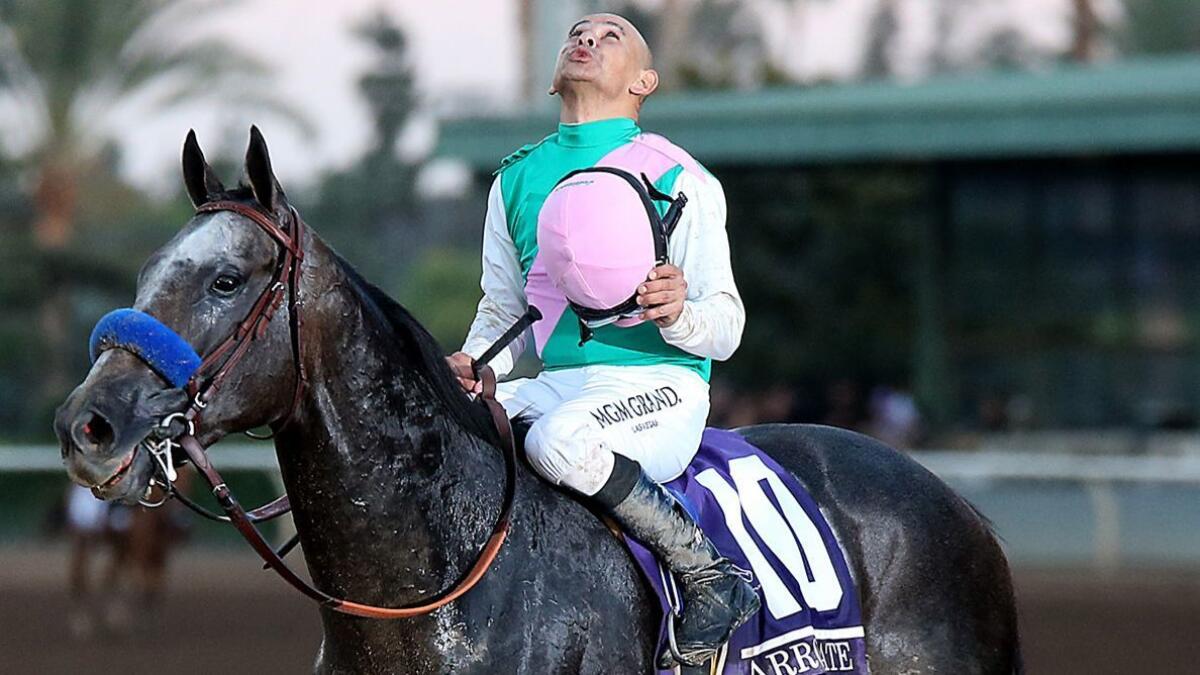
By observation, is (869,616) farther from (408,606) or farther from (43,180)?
(43,180)

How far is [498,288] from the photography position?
4.36 meters

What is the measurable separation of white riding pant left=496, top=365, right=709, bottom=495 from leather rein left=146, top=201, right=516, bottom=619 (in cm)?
13

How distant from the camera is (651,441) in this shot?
4.05 meters

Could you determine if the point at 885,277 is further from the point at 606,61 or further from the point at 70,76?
the point at 606,61

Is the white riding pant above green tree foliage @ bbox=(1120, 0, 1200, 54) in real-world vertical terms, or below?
above

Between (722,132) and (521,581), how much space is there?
16522 millimetres

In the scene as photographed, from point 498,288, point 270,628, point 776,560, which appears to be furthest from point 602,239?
point 270,628

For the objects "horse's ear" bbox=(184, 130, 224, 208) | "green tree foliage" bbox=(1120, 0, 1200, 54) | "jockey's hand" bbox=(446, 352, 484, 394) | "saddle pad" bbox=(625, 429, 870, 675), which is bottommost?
"green tree foliage" bbox=(1120, 0, 1200, 54)

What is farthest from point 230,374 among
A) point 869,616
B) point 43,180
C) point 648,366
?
point 43,180

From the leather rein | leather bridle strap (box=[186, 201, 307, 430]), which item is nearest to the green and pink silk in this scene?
A: the leather rein

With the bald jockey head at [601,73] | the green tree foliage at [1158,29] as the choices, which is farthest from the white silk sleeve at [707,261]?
the green tree foliage at [1158,29]

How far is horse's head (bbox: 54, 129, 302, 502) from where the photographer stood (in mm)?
3277

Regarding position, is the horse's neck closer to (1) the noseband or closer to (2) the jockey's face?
(1) the noseband

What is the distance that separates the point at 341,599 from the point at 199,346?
0.61 metres
